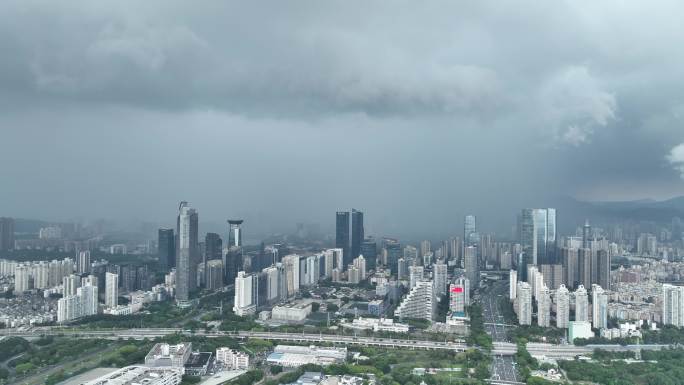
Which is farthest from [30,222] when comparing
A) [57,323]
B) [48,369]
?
[48,369]

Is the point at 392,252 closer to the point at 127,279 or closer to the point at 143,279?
the point at 143,279

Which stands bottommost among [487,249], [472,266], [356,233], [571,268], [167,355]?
[167,355]

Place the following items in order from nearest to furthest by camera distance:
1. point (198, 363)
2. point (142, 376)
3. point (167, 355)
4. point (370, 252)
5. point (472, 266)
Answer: point (142, 376) < point (167, 355) < point (198, 363) < point (472, 266) < point (370, 252)

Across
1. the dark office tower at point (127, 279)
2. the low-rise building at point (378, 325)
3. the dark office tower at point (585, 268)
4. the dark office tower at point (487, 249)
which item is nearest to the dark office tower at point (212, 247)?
the dark office tower at point (127, 279)

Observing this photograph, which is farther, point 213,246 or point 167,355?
point 213,246

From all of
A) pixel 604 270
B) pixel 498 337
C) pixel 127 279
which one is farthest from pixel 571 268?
pixel 127 279

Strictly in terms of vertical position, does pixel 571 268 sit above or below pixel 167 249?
below

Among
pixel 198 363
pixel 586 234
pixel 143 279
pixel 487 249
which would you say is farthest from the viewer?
pixel 487 249
